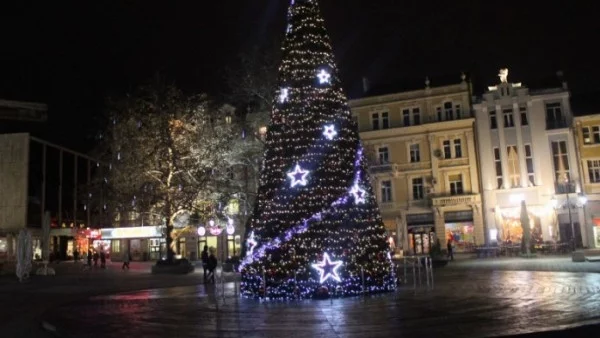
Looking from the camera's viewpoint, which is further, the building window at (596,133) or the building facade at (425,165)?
the building facade at (425,165)

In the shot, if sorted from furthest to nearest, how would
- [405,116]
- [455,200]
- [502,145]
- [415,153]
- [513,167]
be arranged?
[405,116] → [415,153] → [455,200] → [502,145] → [513,167]

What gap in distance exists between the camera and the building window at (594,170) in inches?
1716

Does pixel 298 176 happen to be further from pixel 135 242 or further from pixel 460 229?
pixel 135 242

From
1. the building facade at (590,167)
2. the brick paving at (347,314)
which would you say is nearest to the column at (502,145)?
the building facade at (590,167)

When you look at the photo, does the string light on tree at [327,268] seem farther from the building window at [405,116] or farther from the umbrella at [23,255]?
the building window at [405,116]

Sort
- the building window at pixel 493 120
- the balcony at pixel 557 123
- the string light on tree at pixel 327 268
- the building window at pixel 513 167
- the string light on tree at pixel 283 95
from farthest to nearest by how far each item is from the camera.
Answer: the building window at pixel 493 120 → the building window at pixel 513 167 → the balcony at pixel 557 123 → the string light on tree at pixel 283 95 → the string light on tree at pixel 327 268

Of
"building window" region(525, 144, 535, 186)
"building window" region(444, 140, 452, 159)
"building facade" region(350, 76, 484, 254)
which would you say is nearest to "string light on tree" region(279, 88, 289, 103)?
"building facade" region(350, 76, 484, 254)

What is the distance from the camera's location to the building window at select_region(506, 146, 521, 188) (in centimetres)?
4488

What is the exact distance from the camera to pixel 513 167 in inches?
1780

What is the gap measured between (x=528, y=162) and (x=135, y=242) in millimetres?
41779

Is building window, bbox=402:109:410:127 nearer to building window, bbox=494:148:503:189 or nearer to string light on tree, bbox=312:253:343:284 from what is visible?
building window, bbox=494:148:503:189

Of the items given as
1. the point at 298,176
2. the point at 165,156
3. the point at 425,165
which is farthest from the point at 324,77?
the point at 425,165

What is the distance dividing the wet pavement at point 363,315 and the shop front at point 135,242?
3520 cm

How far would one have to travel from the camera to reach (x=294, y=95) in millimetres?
15969
